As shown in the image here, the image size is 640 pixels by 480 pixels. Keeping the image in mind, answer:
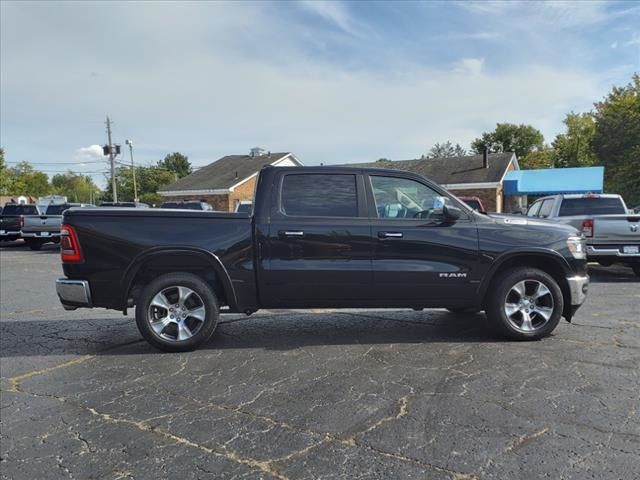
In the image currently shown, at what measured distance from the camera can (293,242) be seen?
533 centimetres

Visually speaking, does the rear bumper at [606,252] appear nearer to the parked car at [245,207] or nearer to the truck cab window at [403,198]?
the truck cab window at [403,198]

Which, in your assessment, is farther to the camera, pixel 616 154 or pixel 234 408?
pixel 616 154

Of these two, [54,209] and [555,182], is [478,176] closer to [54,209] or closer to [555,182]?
[555,182]

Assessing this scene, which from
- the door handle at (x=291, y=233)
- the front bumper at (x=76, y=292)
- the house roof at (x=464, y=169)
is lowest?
the front bumper at (x=76, y=292)

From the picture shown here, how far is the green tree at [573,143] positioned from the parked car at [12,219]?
166 feet

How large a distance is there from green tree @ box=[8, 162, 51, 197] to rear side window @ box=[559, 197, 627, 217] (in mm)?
71992

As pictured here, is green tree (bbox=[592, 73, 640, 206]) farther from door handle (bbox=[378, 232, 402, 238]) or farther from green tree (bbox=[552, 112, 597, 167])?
door handle (bbox=[378, 232, 402, 238])

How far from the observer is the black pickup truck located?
5.28m

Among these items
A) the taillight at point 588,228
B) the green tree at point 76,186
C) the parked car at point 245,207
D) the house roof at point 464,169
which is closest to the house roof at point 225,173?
the house roof at point 464,169

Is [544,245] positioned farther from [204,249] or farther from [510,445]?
[204,249]

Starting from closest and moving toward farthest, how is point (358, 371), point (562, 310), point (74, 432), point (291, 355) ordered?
point (74, 432) < point (358, 371) < point (291, 355) < point (562, 310)

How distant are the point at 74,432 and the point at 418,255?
3.53 meters

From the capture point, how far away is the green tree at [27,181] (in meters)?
70.2

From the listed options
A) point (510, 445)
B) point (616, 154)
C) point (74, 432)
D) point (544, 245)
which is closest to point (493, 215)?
point (544, 245)
